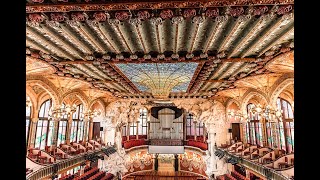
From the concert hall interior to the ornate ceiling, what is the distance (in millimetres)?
24

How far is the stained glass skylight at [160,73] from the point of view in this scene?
298 inches

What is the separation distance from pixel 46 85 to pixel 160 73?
6276 millimetres

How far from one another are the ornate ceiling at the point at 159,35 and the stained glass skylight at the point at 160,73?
40mm

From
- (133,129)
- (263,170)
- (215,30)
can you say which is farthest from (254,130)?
(215,30)

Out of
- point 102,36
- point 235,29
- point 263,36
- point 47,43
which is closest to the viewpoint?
point 235,29

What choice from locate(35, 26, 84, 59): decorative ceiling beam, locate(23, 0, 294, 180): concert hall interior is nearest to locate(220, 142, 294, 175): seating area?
locate(23, 0, 294, 180): concert hall interior

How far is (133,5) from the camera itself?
3.55 meters

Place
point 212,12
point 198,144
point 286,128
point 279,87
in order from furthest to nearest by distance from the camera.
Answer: point 198,144 → point 286,128 → point 279,87 → point 212,12

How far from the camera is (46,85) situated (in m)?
10.6

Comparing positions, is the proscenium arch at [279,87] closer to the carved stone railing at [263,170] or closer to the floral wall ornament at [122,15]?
the carved stone railing at [263,170]

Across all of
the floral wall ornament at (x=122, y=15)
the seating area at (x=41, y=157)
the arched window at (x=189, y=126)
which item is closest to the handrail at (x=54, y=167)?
the seating area at (x=41, y=157)

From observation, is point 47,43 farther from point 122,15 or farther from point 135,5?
point 135,5

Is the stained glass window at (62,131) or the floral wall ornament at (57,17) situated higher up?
the floral wall ornament at (57,17)

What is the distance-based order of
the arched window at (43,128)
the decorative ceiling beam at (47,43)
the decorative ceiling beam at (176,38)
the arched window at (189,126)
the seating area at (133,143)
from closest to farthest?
1. the decorative ceiling beam at (176,38)
2. the decorative ceiling beam at (47,43)
3. the arched window at (43,128)
4. the seating area at (133,143)
5. the arched window at (189,126)
